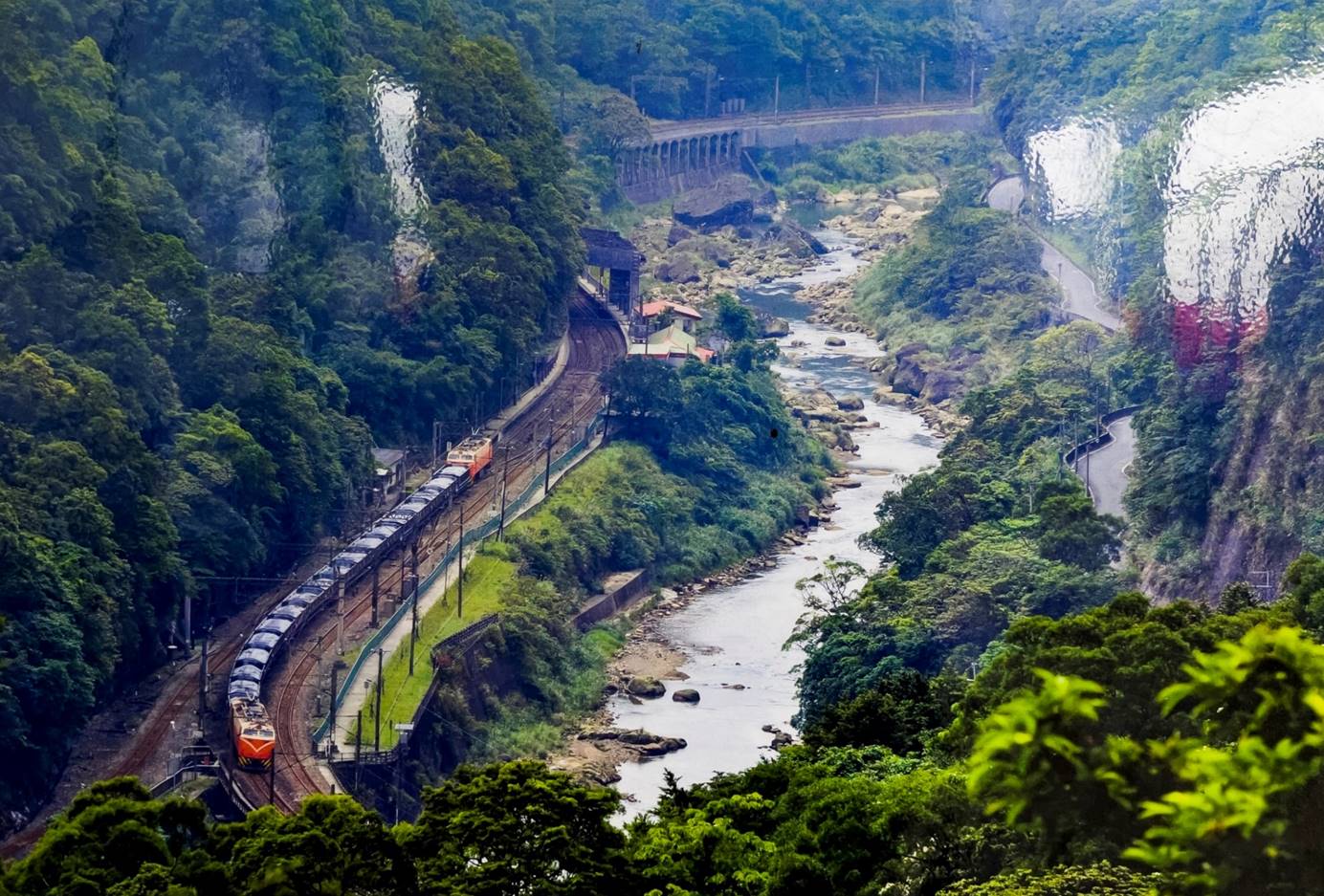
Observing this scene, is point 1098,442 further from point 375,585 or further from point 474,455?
point 375,585

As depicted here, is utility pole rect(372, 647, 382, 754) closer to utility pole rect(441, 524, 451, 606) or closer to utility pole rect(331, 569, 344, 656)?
utility pole rect(331, 569, 344, 656)

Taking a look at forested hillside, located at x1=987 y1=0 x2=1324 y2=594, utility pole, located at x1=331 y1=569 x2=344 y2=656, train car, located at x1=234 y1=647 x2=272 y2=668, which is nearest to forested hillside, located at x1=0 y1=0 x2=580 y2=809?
utility pole, located at x1=331 y1=569 x2=344 y2=656

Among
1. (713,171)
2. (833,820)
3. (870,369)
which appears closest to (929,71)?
(713,171)

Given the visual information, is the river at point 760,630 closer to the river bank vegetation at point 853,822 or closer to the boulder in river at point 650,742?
the boulder in river at point 650,742

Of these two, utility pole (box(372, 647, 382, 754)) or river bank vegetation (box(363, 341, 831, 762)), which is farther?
river bank vegetation (box(363, 341, 831, 762))

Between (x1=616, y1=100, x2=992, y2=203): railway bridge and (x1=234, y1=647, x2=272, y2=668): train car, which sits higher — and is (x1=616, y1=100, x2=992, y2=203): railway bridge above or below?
above

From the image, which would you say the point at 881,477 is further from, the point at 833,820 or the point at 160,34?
the point at 833,820

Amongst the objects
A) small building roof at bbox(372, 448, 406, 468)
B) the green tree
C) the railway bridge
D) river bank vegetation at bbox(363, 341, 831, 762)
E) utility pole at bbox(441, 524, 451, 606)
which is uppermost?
the green tree
